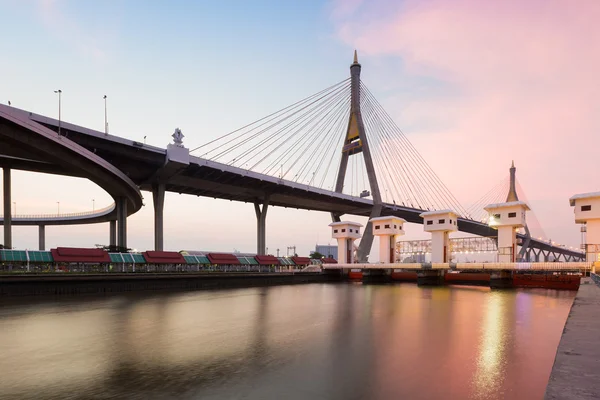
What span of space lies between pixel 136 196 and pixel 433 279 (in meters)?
41.1

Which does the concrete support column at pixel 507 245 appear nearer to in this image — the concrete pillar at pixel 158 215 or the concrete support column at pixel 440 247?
the concrete support column at pixel 440 247

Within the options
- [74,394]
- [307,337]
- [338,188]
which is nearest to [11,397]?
[74,394]

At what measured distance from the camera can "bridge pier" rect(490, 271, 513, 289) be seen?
3969cm

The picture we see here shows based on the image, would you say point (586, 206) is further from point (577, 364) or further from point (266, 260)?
point (266, 260)

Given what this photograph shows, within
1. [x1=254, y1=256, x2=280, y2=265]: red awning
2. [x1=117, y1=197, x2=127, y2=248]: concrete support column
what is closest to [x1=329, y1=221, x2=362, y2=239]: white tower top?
[x1=254, y1=256, x2=280, y2=265]: red awning

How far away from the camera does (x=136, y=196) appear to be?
51062mm

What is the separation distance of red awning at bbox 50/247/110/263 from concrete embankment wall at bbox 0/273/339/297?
7.76 meters

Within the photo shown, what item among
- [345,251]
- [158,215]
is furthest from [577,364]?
[345,251]

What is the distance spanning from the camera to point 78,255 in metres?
38.6

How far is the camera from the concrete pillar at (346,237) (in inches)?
2413

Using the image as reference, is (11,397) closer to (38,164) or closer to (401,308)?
(401,308)

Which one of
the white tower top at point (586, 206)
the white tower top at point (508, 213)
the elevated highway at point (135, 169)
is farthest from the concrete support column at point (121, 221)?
the white tower top at point (586, 206)

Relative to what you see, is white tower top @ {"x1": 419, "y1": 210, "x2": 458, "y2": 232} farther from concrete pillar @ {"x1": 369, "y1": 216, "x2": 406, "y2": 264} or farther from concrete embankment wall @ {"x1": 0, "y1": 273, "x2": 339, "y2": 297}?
concrete embankment wall @ {"x1": 0, "y1": 273, "x2": 339, "y2": 297}

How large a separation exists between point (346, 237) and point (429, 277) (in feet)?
56.7
